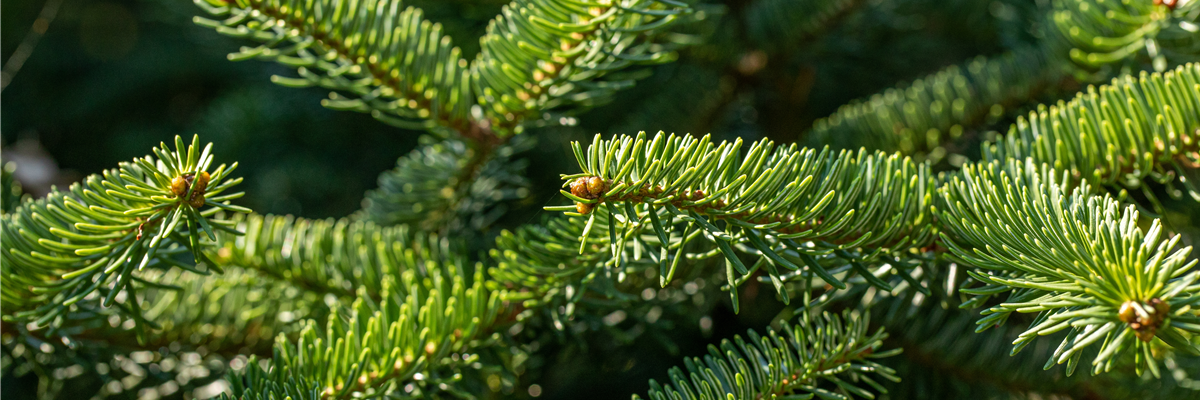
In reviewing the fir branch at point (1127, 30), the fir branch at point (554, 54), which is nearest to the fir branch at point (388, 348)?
the fir branch at point (554, 54)

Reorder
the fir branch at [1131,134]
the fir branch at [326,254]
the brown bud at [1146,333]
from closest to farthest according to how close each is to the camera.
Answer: the brown bud at [1146,333] → the fir branch at [1131,134] → the fir branch at [326,254]

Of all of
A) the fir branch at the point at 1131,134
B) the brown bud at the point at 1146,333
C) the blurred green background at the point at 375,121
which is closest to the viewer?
the brown bud at the point at 1146,333

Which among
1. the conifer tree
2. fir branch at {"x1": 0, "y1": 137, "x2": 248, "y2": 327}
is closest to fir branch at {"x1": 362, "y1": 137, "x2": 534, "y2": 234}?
the conifer tree

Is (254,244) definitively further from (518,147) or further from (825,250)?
(825,250)

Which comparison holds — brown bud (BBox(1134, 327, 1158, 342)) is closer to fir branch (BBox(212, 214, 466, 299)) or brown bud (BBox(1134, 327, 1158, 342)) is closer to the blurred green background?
the blurred green background

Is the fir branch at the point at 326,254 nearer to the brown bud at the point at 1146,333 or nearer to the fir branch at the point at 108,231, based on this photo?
the fir branch at the point at 108,231

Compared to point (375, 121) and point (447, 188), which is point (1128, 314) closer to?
point (447, 188)

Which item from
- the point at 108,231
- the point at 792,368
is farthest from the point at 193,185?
the point at 792,368

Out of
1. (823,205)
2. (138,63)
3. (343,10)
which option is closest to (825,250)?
(823,205)
